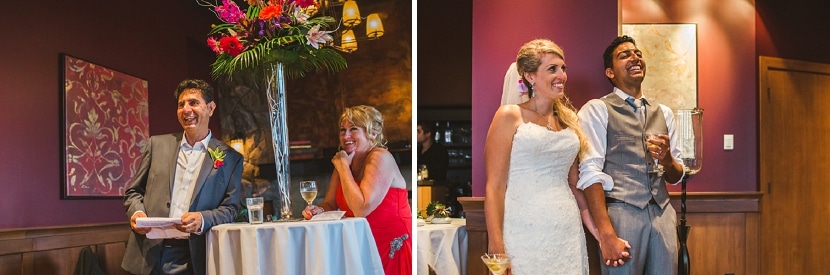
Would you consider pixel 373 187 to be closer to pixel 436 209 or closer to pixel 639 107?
pixel 436 209

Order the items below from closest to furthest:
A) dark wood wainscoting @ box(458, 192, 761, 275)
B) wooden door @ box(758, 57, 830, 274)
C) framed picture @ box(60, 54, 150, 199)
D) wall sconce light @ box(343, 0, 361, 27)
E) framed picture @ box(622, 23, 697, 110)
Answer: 1. wall sconce light @ box(343, 0, 361, 27)
2. framed picture @ box(60, 54, 150, 199)
3. dark wood wainscoting @ box(458, 192, 761, 275)
4. framed picture @ box(622, 23, 697, 110)
5. wooden door @ box(758, 57, 830, 274)

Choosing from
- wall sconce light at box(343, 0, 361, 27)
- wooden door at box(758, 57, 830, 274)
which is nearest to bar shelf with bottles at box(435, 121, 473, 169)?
wall sconce light at box(343, 0, 361, 27)

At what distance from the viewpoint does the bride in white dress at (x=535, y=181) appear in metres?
2.92

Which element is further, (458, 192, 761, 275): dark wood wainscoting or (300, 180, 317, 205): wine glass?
(458, 192, 761, 275): dark wood wainscoting

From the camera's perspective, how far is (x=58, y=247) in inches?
144

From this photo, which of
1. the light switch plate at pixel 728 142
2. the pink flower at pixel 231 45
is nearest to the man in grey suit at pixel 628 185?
the pink flower at pixel 231 45

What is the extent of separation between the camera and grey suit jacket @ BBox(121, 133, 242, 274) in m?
3.15

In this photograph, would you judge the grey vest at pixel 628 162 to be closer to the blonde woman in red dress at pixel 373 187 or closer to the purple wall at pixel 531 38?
the purple wall at pixel 531 38

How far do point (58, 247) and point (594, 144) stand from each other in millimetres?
2450

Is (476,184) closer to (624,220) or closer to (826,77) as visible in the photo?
(624,220)

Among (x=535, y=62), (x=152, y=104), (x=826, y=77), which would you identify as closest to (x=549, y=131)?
(x=535, y=62)

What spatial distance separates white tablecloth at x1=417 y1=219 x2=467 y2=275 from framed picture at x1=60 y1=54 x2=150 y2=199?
1.48 metres

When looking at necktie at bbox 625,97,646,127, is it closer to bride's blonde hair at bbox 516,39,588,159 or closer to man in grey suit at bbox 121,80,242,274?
bride's blonde hair at bbox 516,39,588,159

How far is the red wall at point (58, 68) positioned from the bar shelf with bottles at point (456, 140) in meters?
1.01
